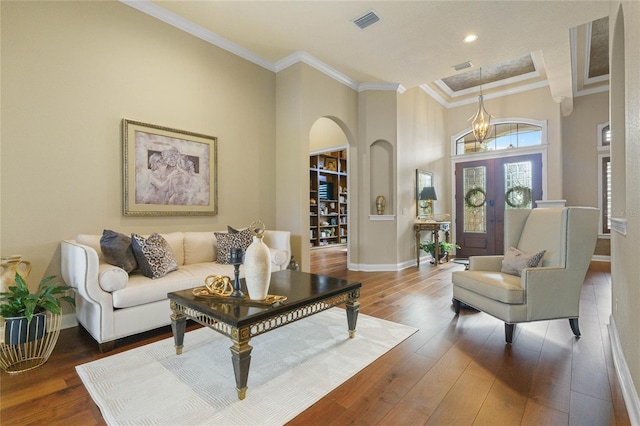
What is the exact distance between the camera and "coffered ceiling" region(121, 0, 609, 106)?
3236 mm

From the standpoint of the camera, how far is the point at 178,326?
7.00 ft

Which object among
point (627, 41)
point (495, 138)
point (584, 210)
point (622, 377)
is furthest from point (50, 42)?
point (495, 138)

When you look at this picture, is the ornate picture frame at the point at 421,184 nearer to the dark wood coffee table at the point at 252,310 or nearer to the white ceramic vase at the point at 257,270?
the dark wood coffee table at the point at 252,310

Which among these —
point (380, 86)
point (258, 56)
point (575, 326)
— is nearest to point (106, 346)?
point (575, 326)

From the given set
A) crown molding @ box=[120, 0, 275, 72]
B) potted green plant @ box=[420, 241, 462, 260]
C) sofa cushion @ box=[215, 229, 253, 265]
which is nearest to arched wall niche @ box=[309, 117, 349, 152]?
crown molding @ box=[120, 0, 275, 72]

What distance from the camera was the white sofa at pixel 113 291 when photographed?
2186mm

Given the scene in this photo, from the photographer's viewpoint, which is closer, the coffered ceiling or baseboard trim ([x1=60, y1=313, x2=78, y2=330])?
baseboard trim ([x1=60, y1=313, x2=78, y2=330])

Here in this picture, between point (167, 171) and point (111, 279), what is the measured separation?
1.51 meters

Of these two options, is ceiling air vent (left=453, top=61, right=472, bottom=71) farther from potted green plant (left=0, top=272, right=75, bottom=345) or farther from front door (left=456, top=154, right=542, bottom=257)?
potted green plant (left=0, top=272, right=75, bottom=345)

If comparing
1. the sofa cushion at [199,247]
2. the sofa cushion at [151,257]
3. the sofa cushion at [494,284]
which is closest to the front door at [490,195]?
the sofa cushion at [494,284]

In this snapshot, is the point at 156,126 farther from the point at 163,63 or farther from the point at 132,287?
the point at 132,287

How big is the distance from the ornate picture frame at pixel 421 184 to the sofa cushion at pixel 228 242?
385 cm

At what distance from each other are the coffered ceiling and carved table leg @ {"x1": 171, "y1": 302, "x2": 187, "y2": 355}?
124 inches

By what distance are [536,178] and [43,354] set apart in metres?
7.68
